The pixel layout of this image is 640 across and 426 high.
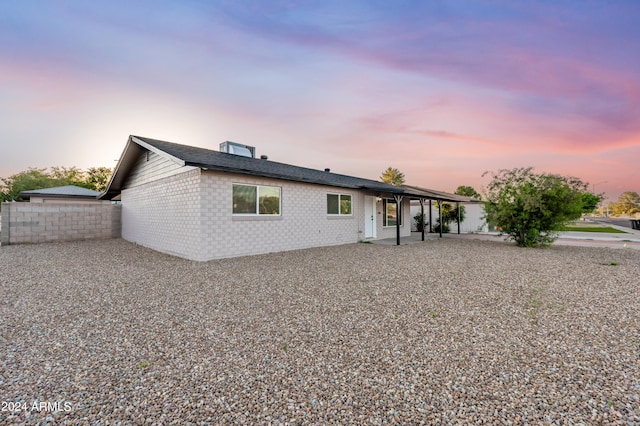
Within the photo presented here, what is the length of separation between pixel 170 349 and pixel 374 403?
2286mm

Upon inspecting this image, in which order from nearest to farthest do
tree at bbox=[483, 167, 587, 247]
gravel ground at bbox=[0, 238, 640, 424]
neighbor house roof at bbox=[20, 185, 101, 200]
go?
gravel ground at bbox=[0, 238, 640, 424] < tree at bbox=[483, 167, 587, 247] < neighbor house roof at bbox=[20, 185, 101, 200]

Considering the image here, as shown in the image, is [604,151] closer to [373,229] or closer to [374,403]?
[373,229]

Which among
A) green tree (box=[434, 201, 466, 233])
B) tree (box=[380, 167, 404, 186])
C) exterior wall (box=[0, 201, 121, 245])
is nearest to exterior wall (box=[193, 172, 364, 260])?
green tree (box=[434, 201, 466, 233])

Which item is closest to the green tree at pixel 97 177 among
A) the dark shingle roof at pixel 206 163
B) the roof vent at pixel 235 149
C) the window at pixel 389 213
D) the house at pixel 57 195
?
the house at pixel 57 195

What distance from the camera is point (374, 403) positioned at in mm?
2066

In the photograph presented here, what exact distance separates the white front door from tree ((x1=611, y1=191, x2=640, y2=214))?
5233 inches

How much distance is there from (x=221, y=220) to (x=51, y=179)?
172 feet

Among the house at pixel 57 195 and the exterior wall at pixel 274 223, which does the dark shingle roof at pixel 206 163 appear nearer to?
the exterior wall at pixel 274 223

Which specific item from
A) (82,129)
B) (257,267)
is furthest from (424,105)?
(82,129)

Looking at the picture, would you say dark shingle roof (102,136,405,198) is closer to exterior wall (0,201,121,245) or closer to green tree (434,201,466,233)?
exterior wall (0,201,121,245)

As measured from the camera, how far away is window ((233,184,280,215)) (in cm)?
880

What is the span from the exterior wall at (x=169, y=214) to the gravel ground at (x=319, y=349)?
2.32 metres

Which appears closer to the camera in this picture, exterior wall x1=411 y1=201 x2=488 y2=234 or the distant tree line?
exterior wall x1=411 y1=201 x2=488 y2=234

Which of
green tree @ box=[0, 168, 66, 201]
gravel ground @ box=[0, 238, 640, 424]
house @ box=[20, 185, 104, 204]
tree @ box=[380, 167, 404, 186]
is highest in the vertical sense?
tree @ box=[380, 167, 404, 186]
